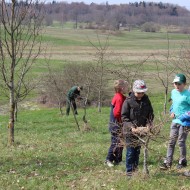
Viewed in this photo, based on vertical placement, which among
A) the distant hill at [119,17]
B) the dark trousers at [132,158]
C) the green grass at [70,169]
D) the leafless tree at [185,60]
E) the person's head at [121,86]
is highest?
the distant hill at [119,17]

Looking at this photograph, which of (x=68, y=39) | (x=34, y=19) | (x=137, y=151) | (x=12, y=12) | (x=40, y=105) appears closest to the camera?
(x=137, y=151)

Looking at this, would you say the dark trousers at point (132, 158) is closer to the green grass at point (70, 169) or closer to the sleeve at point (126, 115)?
the green grass at point (70, 169)

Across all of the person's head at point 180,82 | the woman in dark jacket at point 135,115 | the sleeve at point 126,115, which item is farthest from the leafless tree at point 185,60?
the sleeve at point 126,115

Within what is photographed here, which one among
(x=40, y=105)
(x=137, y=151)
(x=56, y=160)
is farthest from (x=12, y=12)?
(x=40, y=105)

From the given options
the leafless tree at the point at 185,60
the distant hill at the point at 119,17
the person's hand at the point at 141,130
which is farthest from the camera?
the distant hill at the point at 119,17

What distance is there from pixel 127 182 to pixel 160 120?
1238 mm

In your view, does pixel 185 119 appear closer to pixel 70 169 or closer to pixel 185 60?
pixel 70 169

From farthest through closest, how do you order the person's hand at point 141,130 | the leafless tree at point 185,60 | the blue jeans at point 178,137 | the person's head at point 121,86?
the leafless tree at point 185,60, the person's head at point 121,86, the blue jeans at point 178,137, the person's hand at point 141,130

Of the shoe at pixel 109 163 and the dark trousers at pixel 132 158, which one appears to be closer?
the dark trousers at pixel 132 158

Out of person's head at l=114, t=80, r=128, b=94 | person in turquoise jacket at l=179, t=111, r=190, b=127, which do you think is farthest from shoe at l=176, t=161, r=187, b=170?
person's head at l=114, t=80, r=128, b=94

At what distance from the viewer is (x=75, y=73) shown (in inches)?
1264

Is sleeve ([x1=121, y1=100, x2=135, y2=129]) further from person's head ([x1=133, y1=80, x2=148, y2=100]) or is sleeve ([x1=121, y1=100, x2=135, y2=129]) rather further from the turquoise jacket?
the turquoise jacket

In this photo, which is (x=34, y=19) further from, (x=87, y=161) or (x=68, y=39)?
(x=68, y=39)

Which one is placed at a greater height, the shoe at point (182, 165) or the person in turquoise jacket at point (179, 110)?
the person in turquoise jacket at point (179, 110)
